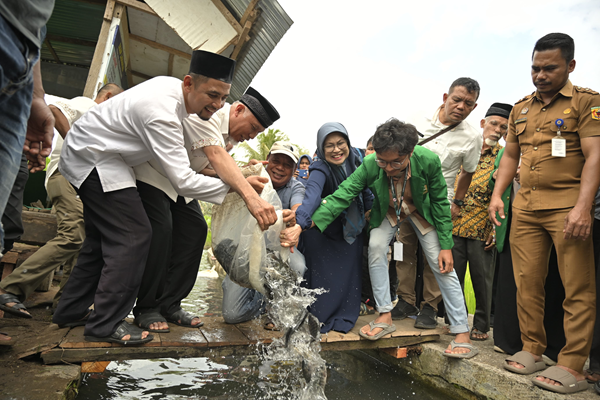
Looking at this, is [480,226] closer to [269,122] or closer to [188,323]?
[269,122]

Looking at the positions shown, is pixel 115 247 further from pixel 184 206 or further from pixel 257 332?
pixel 257 332

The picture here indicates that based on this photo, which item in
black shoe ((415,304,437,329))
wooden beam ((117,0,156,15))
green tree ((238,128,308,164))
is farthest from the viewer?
green tree ((238,128,308,164))

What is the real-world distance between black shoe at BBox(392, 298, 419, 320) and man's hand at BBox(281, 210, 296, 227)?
1658 millimetres

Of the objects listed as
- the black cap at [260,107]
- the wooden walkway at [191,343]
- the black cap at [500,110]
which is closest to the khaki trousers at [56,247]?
the wooden walkway at [191,343]

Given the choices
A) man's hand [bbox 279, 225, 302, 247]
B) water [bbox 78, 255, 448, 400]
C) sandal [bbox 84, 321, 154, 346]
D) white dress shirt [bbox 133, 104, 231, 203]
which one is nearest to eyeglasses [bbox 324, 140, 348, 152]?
man's hand [bbox 279, 225, 302, 247]

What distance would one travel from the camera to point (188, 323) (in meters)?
2.98

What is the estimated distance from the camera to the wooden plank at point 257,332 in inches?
112

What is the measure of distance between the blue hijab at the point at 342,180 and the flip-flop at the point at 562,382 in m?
1.60

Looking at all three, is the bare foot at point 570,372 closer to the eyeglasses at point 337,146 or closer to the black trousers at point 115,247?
the eyeglasses at point 337,146

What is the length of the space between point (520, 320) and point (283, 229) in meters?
1.79

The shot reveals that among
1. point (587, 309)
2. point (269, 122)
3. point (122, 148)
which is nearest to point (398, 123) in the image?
point (269, 122)

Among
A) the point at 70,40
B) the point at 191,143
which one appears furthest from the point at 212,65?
the point at 70,40

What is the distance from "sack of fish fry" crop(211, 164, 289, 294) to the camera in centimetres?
269

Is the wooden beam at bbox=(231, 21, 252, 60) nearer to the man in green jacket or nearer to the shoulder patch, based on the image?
the man in green jacket
